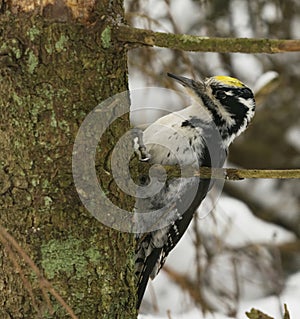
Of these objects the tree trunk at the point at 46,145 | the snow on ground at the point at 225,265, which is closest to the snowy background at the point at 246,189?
the snow on ground at the point at 225,265

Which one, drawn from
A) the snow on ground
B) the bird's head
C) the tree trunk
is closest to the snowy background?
the snow on ground

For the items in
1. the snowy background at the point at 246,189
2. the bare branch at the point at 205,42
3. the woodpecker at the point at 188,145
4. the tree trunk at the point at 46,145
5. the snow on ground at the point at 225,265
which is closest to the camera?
the bare branch at the point at 205,42

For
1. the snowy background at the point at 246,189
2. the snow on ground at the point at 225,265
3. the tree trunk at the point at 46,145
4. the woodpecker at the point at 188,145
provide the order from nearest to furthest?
the tree trunk at the point at 46,145, the woodpecker at the point at 188,145, the snowy background at the point at 246,189, the snow on ground at the point at 225,265

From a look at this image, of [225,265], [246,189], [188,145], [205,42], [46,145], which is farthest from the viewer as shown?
[246,189]

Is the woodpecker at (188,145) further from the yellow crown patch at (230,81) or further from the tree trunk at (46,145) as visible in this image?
the tree trunk at (46,145)

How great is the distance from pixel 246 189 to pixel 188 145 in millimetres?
3149

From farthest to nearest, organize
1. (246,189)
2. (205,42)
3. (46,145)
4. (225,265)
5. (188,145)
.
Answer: (246,189), (225,265), (188,145), (46,145), (205,42)

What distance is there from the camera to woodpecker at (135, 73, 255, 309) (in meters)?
2.94

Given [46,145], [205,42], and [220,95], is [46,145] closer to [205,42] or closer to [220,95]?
[205,42]

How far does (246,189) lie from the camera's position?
6059 mm

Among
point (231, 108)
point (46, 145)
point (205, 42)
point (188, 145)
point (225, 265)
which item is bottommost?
point (46, 145)

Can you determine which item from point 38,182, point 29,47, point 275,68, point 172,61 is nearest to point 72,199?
point 38,182

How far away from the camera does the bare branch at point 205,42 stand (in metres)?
1.82

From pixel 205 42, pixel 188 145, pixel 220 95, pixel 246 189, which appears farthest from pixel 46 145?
pixel 246 189
